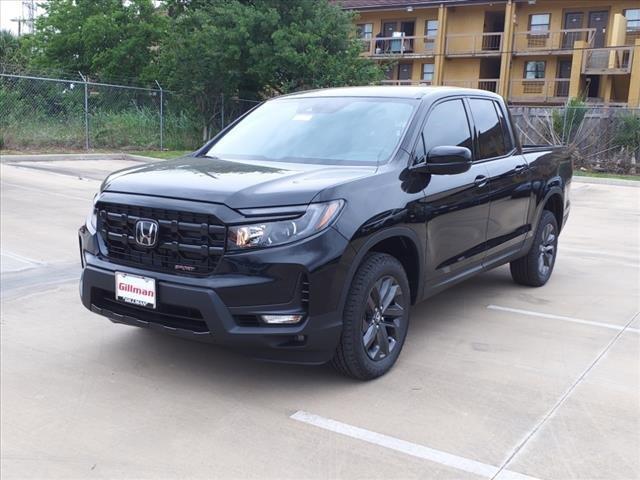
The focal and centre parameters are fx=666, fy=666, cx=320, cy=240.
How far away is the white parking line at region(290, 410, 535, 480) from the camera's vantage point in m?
3.12

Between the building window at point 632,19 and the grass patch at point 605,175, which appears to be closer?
the grass patch at point 605,175

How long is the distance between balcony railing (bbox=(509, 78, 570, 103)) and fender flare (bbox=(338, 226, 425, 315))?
3139 centimetres

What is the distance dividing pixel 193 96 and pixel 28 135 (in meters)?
6.47

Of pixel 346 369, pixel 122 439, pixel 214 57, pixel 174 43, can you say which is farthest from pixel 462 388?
pixel 174 43

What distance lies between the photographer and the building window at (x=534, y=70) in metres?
34.9

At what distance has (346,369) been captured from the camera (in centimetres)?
397

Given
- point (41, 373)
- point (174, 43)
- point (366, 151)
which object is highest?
point (174, 43)

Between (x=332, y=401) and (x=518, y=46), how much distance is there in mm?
34393

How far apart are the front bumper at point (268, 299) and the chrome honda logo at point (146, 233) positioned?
0.60 ft

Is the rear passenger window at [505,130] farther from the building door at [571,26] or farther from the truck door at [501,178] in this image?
the building door at [571,26]

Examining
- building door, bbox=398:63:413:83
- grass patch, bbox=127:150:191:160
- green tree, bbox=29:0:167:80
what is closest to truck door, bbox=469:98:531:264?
grass patch, bbox=127:150:191:160

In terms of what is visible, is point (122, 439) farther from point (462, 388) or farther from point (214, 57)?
point (214, 57)

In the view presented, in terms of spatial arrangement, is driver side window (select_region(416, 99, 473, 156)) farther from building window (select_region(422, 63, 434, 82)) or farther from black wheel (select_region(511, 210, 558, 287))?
building window (select_region(422, 63, 434, 82))

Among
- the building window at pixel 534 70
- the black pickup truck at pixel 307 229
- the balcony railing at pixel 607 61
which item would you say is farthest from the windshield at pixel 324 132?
the building window at pixel 534 70
